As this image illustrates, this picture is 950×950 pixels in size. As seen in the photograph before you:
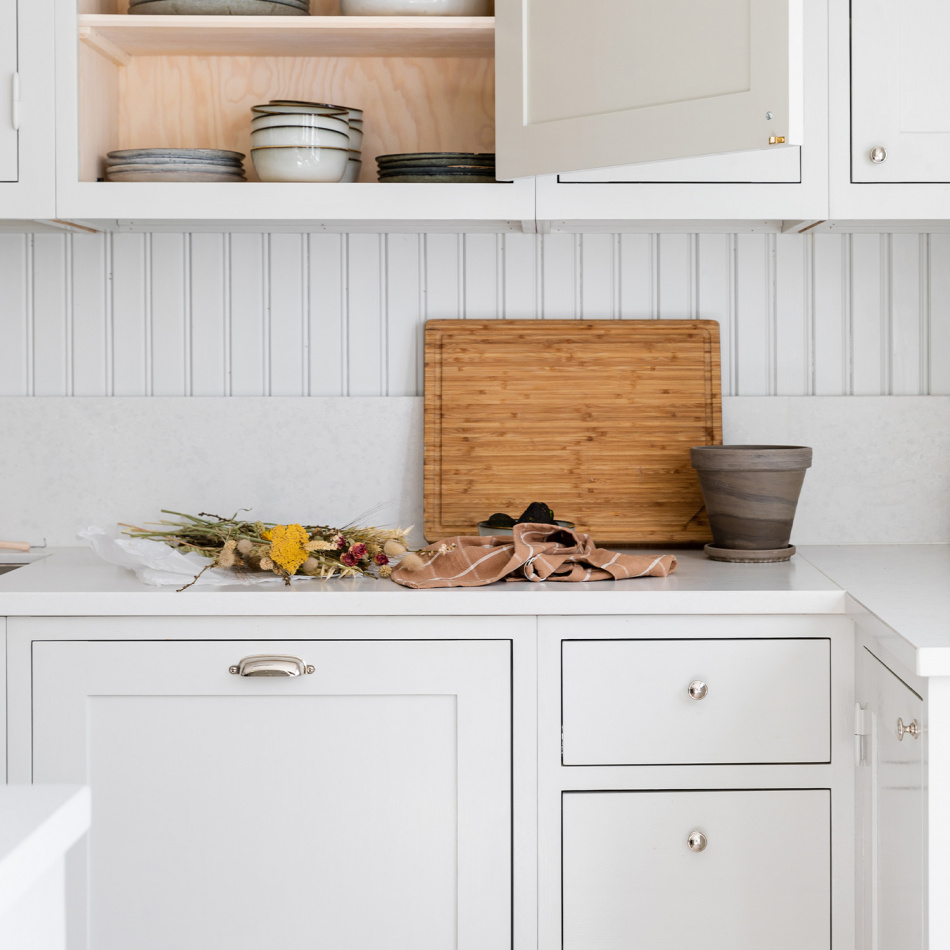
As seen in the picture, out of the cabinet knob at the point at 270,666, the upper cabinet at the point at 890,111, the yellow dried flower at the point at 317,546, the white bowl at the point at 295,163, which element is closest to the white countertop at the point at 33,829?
the cabinet knob at the point at 270,666

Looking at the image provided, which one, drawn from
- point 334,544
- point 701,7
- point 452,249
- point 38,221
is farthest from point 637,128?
point 38,221

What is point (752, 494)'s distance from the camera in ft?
6.19

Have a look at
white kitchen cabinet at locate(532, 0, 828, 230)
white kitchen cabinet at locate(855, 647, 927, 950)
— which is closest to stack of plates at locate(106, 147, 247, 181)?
white kitchen cabinet at locate(532, 0, 828, 230)

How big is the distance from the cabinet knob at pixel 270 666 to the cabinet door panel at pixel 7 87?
0.94 meters

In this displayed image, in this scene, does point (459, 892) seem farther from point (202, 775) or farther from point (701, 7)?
point (701, 7)

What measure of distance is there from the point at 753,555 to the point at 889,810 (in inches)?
21.4

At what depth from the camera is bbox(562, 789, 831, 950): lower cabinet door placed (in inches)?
65.2

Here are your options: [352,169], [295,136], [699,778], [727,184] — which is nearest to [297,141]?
[295,136]

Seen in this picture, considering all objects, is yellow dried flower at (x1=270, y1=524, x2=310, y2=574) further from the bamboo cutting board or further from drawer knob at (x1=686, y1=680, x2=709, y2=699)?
drawer knob at (x1=686, y1=680, x2=709, y2=699)

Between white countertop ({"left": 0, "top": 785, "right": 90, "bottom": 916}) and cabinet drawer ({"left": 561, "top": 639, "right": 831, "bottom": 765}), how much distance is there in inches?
42.6

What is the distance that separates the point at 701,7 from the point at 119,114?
47.6 inches

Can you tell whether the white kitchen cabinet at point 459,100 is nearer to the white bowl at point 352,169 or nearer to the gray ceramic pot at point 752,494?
the white bowl at point 352,169

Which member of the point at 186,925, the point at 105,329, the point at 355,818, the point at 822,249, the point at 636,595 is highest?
the point at 822,249

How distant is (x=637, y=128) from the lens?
5.20 ft
